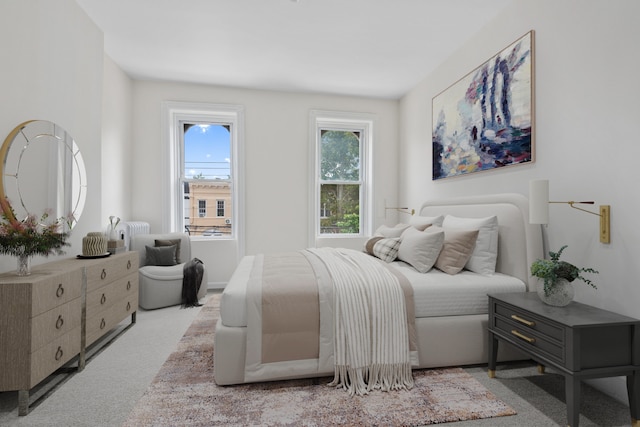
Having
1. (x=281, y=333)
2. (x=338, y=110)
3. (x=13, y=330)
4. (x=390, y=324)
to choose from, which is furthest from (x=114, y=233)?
(x=338, y=110)

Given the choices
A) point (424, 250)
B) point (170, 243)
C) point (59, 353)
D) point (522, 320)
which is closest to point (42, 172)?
point (59, 353)

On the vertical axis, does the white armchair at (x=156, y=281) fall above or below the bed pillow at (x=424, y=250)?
below

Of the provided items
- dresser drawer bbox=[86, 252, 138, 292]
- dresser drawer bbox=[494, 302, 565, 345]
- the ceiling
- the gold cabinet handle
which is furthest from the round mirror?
dresser drawer bbox=[494, 302, 565, 345]

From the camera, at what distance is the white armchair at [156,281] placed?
3629 mm

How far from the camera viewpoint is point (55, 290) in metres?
1.95

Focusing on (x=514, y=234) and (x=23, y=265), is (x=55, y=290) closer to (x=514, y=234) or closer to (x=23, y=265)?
(x=23, y=265)

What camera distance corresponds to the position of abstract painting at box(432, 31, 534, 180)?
8.59 ft

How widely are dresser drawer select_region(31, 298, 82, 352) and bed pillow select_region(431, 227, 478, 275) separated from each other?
8.66 feet

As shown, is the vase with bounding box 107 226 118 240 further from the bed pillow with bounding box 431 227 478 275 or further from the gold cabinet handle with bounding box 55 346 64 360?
the bed pillow with bounding box 431 227 478 275

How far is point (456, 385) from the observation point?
2076 millimetres

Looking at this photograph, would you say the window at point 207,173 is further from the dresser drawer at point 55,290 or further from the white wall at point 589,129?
the white wall at point 589,129

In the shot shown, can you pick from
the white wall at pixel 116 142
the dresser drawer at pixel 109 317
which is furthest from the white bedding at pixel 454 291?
the white wall at pixel 116 142

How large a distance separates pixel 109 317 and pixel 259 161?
2731mm

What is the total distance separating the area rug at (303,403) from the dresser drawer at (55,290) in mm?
767
